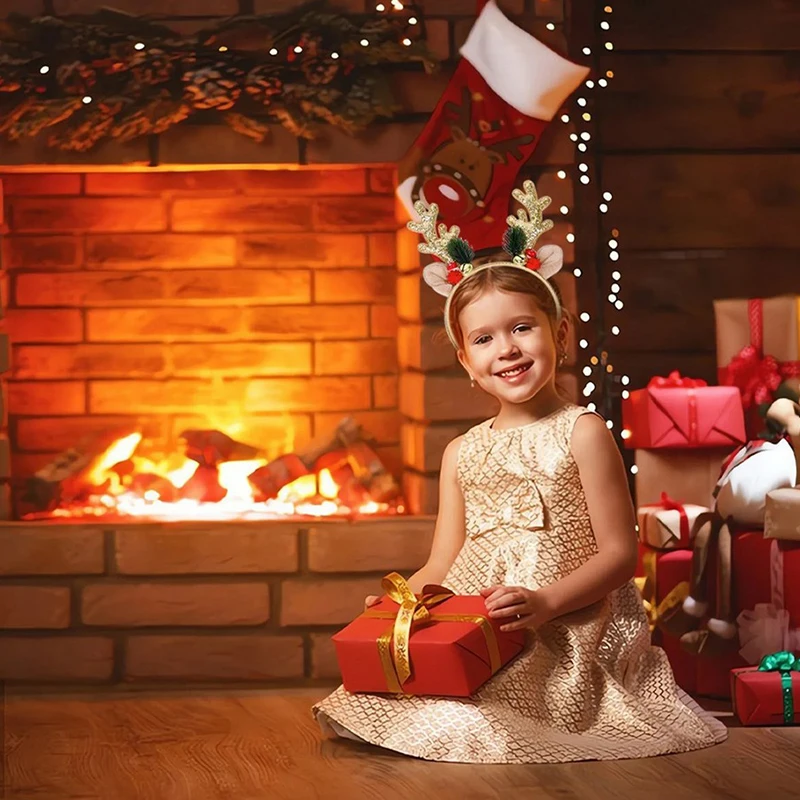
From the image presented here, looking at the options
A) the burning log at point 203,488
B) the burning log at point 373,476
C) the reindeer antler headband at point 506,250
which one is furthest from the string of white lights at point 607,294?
the burning log at point 203,488

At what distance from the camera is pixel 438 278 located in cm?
246

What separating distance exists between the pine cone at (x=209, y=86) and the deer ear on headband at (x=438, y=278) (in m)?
0.70

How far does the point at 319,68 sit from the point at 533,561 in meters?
1.18

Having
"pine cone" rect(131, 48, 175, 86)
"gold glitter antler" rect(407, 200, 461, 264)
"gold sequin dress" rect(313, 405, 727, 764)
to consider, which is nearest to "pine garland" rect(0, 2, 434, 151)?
"pine cone" rect(131, 48, 175, 86)

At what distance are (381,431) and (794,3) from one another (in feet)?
4.68

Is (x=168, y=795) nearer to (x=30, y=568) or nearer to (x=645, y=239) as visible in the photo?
(x=30, y=568)

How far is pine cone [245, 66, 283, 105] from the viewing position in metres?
2.86

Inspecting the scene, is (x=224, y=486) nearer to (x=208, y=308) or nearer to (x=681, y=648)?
(x=208, y=308)

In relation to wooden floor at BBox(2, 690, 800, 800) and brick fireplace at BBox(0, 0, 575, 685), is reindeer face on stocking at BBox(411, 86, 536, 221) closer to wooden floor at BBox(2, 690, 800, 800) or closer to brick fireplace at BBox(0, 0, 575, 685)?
brick fireplace at BBox(0, 0, 575, 685)

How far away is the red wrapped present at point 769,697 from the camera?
2.38 meters

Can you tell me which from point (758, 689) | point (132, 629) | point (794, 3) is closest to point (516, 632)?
point (758, 689)

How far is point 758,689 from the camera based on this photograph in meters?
2.39

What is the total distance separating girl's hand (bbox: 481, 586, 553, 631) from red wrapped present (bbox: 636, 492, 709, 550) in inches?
24.9

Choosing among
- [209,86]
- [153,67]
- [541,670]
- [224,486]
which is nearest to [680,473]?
[541,670]
